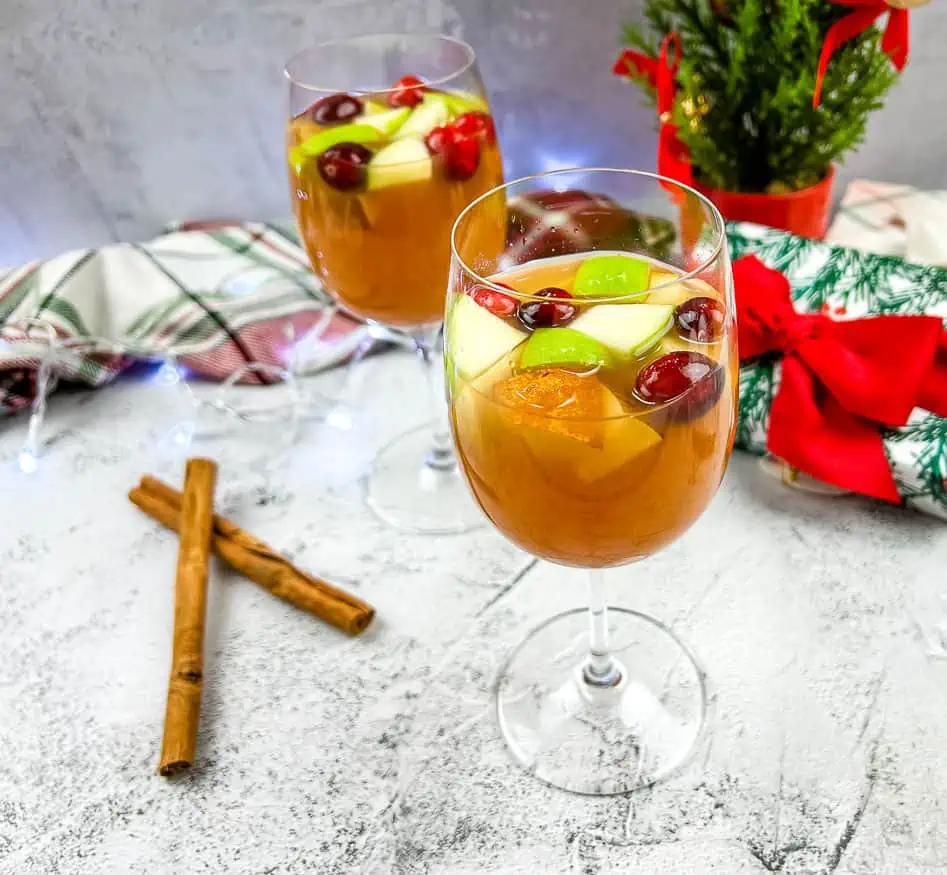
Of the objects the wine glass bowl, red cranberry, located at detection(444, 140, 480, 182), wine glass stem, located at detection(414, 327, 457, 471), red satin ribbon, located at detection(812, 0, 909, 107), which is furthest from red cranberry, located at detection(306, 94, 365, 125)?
red satin ribbon, located at detection(812, 0, 909, 107)

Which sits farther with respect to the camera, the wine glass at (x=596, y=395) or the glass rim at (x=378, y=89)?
the glass rim at (x=378, y=89)

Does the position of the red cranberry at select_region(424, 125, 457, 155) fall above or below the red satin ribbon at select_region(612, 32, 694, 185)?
above

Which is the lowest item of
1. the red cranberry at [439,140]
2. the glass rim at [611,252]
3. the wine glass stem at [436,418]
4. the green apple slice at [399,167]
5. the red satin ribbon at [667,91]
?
the wine glass stem at [436,418]

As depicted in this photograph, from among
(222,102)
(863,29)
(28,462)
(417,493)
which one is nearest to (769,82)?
(863,29)

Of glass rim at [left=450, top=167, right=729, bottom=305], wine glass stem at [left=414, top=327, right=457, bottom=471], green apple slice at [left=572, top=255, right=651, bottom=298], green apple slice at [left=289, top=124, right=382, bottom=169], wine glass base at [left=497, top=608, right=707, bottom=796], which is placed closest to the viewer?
glass rim at [left=450, top=167, right=729, bottom=305]

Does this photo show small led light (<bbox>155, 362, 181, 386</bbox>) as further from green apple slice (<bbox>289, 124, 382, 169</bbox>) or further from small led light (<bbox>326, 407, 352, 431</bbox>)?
green apple slice (<bbox>289, 124, 382, 169</bbox>)

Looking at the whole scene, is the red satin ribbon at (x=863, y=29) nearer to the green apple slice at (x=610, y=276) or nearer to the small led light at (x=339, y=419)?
the green apple slice at (x=610, y=276)

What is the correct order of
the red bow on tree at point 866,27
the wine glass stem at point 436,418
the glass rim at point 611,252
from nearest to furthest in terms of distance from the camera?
the glass rim at point 611,252, the red bow on tree at point 866,27, the wine glass stem at point 436,418

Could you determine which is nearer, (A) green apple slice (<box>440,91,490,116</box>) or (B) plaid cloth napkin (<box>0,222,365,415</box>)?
(A) green apple slice (<box>440,91,490,116</box>)

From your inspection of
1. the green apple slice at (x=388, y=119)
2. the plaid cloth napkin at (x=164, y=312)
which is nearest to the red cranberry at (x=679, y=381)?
the green apple slice at (x=388, y=119)
